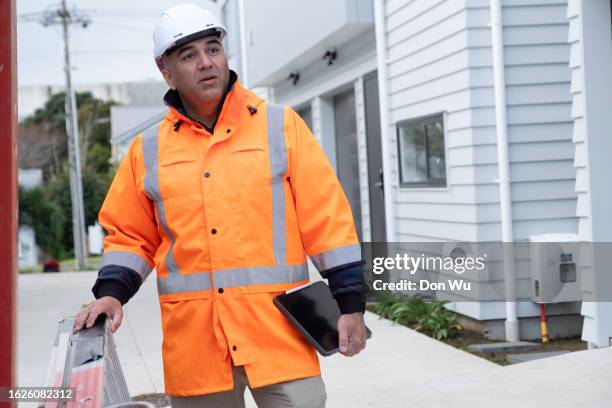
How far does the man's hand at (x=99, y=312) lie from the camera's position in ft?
10.4

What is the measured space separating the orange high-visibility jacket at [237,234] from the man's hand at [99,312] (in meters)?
0.19

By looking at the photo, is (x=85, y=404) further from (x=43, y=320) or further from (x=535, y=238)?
(x=43, y=320)

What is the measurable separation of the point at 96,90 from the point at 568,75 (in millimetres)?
67835

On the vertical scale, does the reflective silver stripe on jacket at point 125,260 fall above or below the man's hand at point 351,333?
above

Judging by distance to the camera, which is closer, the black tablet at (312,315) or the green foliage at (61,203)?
the black tablet at (312,315)

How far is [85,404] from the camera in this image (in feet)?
7.88

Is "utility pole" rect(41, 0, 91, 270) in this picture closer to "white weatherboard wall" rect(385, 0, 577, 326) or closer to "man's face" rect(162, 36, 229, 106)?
"white weatherboard wall" rect(385, 0, 577, 326)

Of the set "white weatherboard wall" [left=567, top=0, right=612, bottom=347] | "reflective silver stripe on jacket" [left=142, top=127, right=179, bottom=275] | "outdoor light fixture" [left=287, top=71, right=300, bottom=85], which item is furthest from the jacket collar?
"outdoor light fixture" [left=287, top=71, right=300, bottom=85]

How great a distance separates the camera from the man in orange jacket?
3.32 m

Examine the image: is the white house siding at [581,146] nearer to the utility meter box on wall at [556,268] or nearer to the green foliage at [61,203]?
the utility meter box on wall at [556,268]

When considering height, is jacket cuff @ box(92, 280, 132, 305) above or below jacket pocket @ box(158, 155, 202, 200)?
below

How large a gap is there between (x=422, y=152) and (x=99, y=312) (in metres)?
7.01

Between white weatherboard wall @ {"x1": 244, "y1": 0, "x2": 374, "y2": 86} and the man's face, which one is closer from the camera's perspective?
the man's face

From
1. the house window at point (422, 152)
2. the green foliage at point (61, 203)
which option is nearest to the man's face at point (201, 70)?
the house window at point (422, 152)
